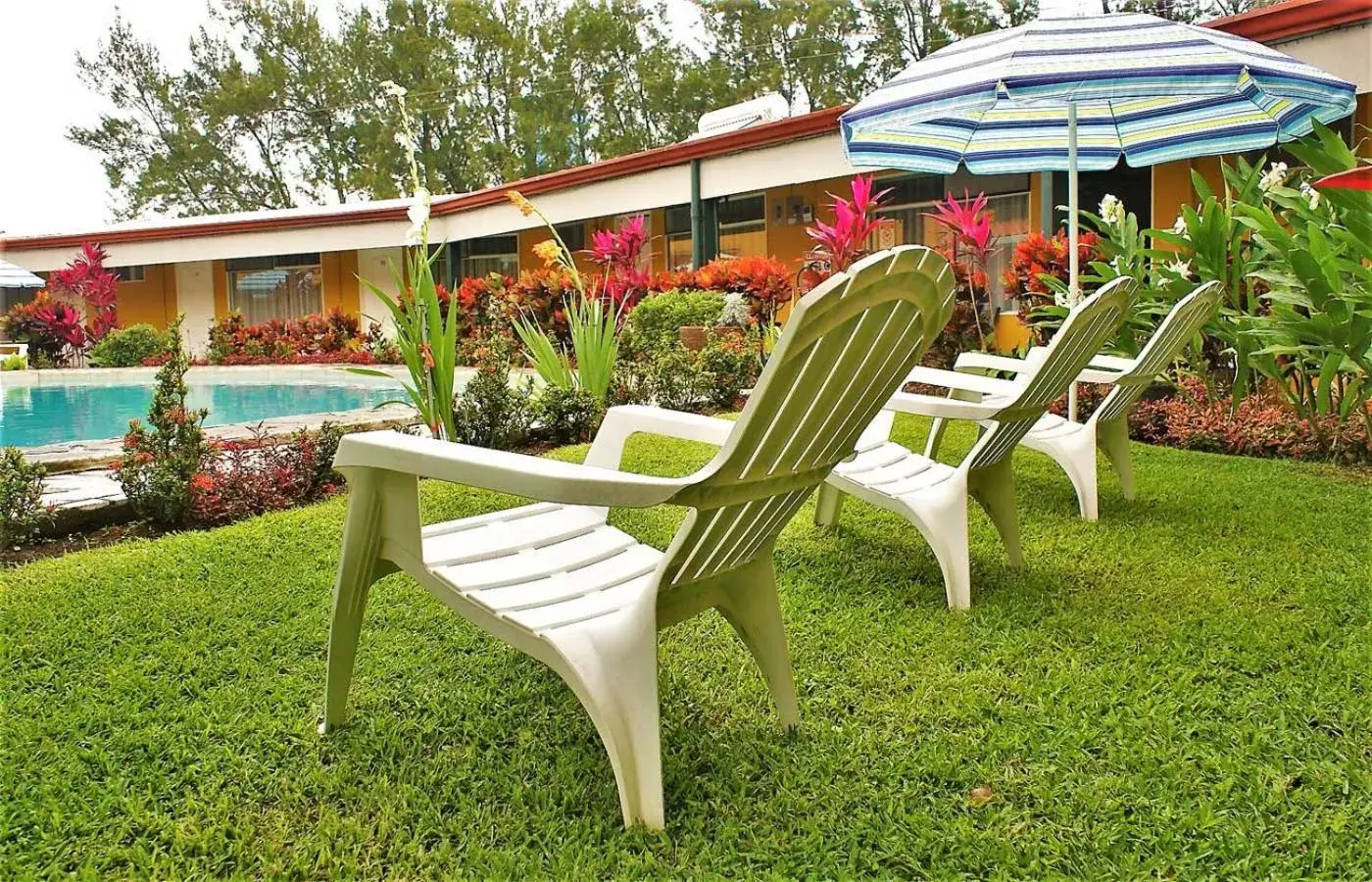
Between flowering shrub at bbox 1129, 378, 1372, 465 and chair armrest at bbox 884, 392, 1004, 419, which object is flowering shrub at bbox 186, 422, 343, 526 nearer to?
chair armrest at bbox 884, 392, 1004, 419

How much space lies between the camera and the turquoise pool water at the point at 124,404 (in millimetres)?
8680

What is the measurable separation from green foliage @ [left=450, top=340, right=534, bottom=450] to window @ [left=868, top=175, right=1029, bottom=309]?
5.48m

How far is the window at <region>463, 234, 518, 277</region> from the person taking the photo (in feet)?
54.2

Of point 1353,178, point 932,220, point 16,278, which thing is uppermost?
point 16,278

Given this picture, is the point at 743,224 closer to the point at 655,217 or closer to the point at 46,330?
the point at 655,217

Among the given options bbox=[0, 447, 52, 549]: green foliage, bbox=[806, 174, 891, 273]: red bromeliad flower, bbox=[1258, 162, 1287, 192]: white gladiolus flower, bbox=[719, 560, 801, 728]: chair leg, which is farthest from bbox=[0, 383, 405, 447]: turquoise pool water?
bbox=[719, 560, 801, 728]: chair leg

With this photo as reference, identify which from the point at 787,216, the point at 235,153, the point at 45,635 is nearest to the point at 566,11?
the point at 235,153

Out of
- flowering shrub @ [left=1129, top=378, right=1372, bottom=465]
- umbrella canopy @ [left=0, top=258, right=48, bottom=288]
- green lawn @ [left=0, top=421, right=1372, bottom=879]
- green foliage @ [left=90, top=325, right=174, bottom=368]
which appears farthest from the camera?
green foliage @ [left=90, top=325, right=174, bottom=368]

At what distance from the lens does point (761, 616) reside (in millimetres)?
1830

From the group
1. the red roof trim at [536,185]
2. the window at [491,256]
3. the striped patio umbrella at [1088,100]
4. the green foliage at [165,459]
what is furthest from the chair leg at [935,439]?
the window at [491,256]

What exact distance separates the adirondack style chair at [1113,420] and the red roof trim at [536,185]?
5.78 m

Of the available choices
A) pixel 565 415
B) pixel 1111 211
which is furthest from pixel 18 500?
pixel 1111 211

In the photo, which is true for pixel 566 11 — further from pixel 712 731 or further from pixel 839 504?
pixel 712 731

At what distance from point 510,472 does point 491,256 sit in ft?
52.2
